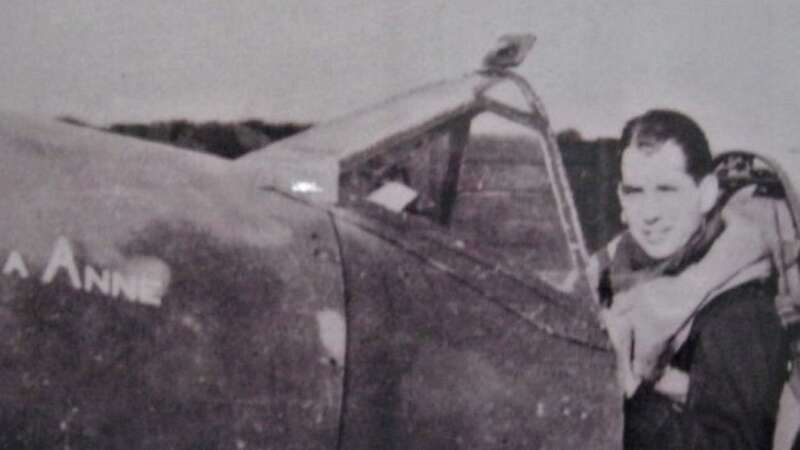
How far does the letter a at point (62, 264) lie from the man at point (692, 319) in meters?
1.05

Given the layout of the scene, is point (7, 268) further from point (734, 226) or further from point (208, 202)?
point (734, 226)

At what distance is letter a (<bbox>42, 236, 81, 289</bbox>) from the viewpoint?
1562 millimetres

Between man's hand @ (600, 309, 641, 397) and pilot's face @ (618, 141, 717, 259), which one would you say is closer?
man's hand @ (600, 309, 641, 397)

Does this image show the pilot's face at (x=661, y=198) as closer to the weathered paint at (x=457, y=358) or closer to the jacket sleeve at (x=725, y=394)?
the jacket sleeve at (x=725, y=394)

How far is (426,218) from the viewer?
1934 mm

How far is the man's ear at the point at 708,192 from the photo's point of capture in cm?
216

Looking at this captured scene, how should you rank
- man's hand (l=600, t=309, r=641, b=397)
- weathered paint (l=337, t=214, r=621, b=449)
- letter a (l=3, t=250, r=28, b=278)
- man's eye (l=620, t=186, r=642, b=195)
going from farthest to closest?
man's eye (l=620, t=186, r=642, b=195)
man's hand (l=600, t=309, r=641, b=397)
weathered paint (l=337, t=214, r=621, b=449)
letter a (l=3, t=250, r=28, b=278)

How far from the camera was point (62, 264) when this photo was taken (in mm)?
1569

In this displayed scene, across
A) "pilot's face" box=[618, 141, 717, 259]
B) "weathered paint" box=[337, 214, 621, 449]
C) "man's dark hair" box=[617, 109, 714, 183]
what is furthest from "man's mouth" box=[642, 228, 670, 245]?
"weathered paint" box=[337, 214, 621, 449]

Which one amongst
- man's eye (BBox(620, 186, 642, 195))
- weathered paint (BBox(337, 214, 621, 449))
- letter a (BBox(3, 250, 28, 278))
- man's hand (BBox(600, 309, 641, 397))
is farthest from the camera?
man's eye (BBox(620, 186, 642, 195))

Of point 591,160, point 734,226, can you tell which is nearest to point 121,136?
point 591,160

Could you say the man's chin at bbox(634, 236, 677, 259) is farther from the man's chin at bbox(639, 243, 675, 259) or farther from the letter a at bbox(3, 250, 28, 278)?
the letter a at bbox(3, 250, 28, 278)

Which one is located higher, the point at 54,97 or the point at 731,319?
the point at 54,97

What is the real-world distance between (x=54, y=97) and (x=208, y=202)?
44 cm
